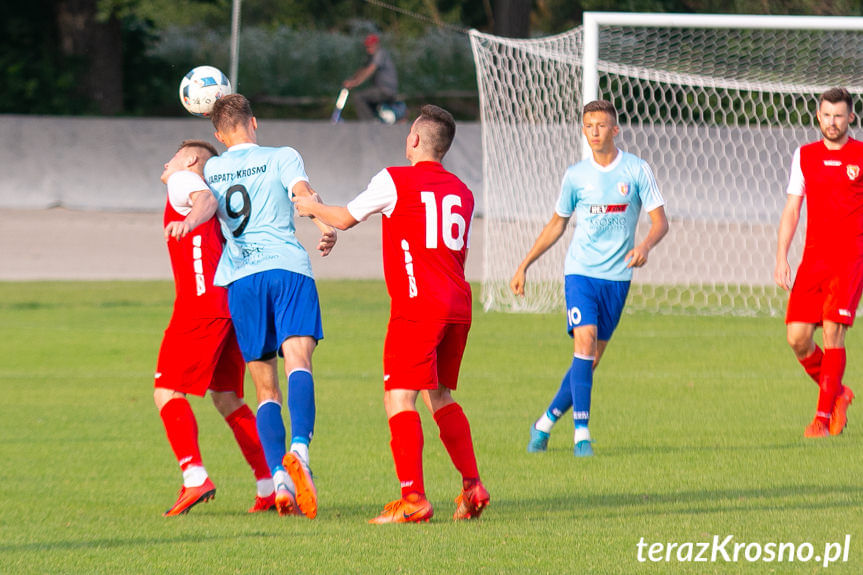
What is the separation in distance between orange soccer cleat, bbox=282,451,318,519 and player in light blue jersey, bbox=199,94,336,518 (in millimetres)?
266

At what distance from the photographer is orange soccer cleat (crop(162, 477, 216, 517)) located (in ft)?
19.6

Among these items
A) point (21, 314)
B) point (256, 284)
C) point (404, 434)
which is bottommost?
point (21, 314)

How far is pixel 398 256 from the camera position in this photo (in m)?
A: 5.75

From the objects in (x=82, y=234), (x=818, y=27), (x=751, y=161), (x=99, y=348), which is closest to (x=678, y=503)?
(x=99, y=348)

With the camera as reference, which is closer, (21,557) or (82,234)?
(21,557)

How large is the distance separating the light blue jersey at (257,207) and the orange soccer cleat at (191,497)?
92 centimetres

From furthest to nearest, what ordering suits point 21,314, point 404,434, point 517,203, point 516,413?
point 517,203 → point 21,314 → point 516,413 → point 404,434

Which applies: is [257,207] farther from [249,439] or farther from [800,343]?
[800,343]

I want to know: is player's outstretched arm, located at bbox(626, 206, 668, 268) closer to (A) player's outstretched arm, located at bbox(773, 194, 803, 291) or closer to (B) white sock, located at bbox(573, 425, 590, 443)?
(A) player's outstretched arm, located at bbox(773, 194, 803, 291)

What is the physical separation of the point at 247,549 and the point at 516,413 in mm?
4223

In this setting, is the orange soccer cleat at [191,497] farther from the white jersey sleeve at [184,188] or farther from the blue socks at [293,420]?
the white jersey sleeve at [184,188]

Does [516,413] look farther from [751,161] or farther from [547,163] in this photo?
[751,161]

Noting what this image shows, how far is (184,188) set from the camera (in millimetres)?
5961

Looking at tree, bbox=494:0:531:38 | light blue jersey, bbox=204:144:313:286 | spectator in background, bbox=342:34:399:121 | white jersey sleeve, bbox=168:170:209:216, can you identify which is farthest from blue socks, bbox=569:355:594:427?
tree, bbox=494:0:531:38
